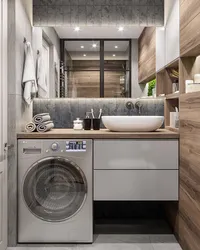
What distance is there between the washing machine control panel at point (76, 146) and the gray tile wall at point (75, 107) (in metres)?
0.79

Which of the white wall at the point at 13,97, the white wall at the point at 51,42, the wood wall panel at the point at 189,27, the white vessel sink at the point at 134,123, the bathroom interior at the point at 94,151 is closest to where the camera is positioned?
the wood wall panel at the point at 189,27

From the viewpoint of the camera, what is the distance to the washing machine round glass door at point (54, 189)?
8.86ft

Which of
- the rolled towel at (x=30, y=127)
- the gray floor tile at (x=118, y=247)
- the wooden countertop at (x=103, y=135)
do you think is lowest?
the gray floor tile at (x=118, y=247)

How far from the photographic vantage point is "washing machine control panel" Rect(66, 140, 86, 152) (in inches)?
105

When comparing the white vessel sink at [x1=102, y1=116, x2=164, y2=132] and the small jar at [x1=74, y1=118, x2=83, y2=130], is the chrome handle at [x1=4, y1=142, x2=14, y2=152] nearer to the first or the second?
the small jar at [x1=74, y1=118, x2=83, y2=130]

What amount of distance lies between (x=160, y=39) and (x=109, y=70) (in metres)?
0.65

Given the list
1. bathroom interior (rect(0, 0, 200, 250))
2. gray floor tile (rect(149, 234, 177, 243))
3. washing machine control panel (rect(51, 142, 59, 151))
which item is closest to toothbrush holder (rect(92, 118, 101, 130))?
bathroom interior (rect(0, 0, 200, 250))

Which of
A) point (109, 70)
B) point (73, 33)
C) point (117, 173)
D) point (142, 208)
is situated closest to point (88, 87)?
point (109, 70)

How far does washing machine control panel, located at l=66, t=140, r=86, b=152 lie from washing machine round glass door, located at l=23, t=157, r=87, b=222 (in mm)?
122

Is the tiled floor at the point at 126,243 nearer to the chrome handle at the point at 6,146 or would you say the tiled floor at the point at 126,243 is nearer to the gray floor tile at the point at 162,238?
the gray floor tile at the point at 162,238

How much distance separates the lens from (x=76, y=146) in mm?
2670

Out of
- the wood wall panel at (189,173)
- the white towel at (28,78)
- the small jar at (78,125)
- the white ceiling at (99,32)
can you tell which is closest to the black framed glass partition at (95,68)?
the white ceiling at (99,32)

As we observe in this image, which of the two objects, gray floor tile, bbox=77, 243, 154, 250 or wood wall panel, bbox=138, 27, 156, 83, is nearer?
gray floor tile, bbox=77, 243, 154, 250

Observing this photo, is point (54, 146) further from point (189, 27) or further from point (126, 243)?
point (189, 27)
